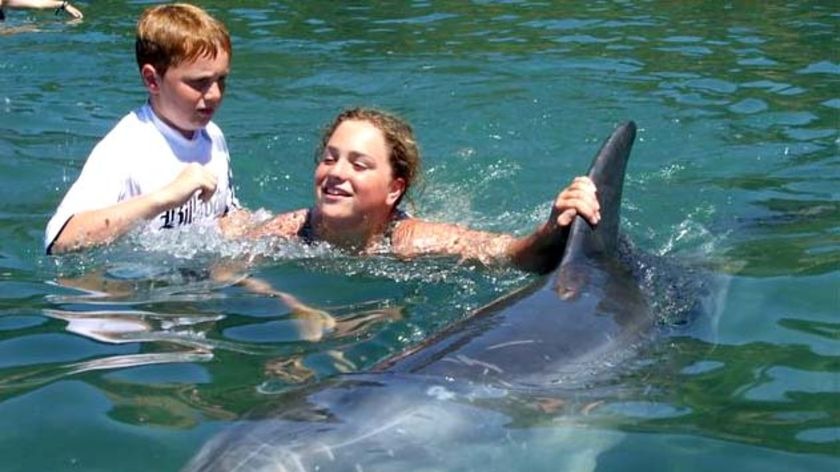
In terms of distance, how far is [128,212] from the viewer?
597 centimetres

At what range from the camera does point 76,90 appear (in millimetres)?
11594

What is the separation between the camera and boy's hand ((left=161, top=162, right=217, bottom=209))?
588 centimetres

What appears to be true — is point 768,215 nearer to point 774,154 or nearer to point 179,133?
point 774,154

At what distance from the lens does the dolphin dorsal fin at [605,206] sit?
5410 mm

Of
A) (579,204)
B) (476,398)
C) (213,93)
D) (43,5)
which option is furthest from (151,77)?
(43,5)

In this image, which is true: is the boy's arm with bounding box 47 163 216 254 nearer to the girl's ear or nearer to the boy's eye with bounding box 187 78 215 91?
the boy's eye with bounding box 187 78 215 91

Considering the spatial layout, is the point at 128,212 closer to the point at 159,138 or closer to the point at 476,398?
the point at 159,138

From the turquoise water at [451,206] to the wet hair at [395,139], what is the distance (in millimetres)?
446

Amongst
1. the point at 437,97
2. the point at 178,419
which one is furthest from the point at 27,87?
the point at 178,419

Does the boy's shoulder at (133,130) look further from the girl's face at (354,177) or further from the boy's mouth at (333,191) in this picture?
the boy's mouth at (333,191)

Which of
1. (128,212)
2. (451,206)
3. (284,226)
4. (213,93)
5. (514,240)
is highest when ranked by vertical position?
(213,93)

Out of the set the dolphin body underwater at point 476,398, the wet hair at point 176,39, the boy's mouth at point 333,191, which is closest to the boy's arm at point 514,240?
the dolphin body underwater at point 476,398

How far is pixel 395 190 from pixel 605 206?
1284 mm

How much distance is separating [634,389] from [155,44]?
10.2 feet
